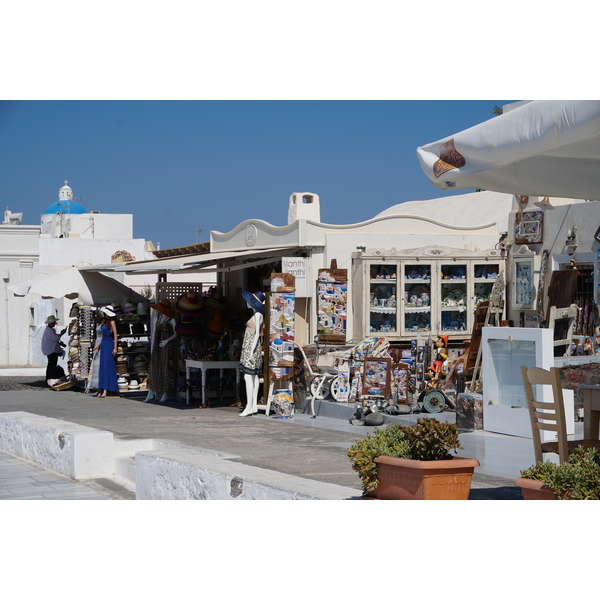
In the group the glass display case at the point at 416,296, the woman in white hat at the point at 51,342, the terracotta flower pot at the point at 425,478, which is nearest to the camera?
the terracotta flower pot at the point at 425,478

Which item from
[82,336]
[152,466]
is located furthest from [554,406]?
[82,336]

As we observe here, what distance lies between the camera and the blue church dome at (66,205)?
4150 centimetres

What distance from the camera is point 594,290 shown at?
39.1 ft

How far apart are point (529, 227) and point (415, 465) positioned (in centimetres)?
920

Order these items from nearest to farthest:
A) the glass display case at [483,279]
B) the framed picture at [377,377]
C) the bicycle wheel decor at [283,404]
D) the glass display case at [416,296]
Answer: the framed picture at [377,377], the bicycle wheel decor at [283,404], the glass display case at [416,296], the glass display case at [483,279]

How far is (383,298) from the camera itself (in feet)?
47.6

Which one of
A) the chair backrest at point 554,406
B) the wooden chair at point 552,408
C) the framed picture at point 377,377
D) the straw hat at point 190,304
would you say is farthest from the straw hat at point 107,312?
the chair backrest at point 554,406

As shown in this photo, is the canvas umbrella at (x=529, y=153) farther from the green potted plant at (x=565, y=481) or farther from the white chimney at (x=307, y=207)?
the white chimney at (x=307, y=207)

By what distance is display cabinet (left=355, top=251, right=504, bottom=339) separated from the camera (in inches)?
567

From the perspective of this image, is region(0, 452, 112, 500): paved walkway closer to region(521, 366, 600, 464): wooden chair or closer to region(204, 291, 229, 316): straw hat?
region(521, 366, 600, 464): wooden chair

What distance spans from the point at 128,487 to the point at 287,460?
1.62 meters

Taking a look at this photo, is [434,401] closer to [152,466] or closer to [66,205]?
[152,466]

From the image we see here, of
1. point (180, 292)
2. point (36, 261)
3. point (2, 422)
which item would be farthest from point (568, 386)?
point (36, 261)

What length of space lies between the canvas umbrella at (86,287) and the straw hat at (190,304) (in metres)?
2.91
